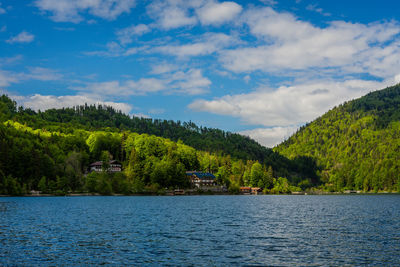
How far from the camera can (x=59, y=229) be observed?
52.3 m

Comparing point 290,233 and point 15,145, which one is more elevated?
point 15,145

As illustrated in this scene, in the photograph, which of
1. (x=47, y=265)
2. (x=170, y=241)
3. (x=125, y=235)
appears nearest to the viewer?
(x=47, y=265)

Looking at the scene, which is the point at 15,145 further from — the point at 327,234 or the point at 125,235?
the point at 327,234

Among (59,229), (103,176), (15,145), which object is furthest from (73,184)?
(59,229)

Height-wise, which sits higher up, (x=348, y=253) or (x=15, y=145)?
(x=15, y=145)

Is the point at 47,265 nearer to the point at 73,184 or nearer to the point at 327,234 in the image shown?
the point at 327,234

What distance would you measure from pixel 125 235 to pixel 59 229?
11090mm

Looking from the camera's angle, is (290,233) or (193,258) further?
(290,233)

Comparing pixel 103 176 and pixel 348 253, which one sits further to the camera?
pixel 103 176

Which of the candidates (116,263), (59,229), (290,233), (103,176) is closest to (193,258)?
(116,263)

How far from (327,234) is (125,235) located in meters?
25.6

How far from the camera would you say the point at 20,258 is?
3284cm

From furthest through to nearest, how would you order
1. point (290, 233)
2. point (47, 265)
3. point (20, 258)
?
point (290, 233), point (20, 258), point (47, 265)

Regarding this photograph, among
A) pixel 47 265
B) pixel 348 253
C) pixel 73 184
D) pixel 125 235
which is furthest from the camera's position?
pixel 73 184
